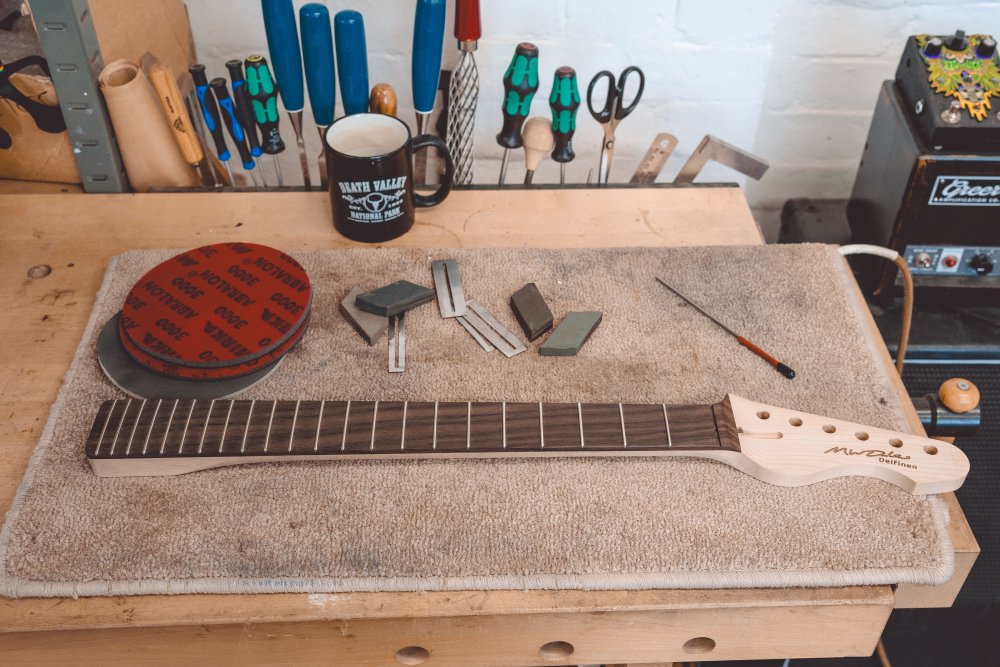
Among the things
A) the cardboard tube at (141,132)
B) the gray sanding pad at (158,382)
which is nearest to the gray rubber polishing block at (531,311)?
the gray sanding pad at (158,382)

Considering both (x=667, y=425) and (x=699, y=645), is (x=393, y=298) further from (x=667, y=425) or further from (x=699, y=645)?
(x=699, y=645)

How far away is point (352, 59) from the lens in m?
0.88

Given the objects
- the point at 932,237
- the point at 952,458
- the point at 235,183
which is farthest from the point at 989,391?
the point at 235,183

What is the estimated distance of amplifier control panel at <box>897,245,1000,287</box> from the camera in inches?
39.0

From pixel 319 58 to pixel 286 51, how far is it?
4 cm

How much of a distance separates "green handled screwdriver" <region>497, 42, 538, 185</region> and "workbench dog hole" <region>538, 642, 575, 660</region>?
1.79ft

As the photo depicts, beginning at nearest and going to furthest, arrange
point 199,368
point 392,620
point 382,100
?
point 392,620
point 199,368
point 382,100

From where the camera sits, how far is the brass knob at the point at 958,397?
77 centimetres

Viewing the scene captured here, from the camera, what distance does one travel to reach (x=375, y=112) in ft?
2.96

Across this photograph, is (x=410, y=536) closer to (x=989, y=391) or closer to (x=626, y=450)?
(x=626, y=450)

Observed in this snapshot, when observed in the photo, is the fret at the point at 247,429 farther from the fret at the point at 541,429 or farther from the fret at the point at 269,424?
the fret at the point at 541,429

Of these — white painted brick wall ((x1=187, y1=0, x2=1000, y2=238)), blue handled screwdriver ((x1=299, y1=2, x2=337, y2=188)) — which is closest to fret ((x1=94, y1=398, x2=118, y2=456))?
blue handled screwdriver ((x1=299, y1=2, x2=337, y2=188))

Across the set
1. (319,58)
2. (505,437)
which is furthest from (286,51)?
(505,437)

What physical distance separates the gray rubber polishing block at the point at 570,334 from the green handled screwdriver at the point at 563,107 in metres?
0.25
